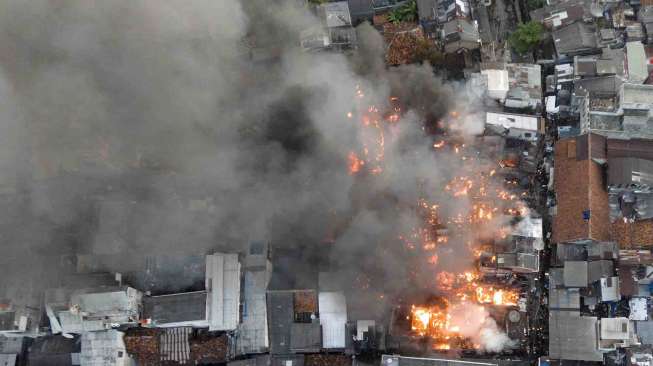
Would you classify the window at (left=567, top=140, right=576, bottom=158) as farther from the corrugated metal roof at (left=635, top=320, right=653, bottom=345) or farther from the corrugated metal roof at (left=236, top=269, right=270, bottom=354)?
the corrugated metal roof at (left=236, top=269, right=270, bottom=354)

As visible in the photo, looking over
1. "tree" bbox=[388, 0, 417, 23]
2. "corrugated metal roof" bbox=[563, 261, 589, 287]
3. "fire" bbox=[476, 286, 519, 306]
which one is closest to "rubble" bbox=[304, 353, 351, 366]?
"fire" bbox=[476, 286, 519, 306]

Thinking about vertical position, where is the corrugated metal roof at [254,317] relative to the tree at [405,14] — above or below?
below

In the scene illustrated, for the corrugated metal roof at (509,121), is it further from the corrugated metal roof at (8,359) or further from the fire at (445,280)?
the corrugated metal roof at (8,359)

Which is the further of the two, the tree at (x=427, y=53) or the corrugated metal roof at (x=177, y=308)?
the tree at (x=427, y=53)

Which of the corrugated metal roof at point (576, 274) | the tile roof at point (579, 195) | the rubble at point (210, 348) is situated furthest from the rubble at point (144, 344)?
the tile roof at point (579, 195)

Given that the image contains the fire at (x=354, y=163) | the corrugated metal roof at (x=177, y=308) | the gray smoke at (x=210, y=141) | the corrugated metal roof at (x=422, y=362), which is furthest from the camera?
the fire at (x=354, y=163)

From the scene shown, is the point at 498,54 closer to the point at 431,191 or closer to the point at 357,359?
the point at 431,191
